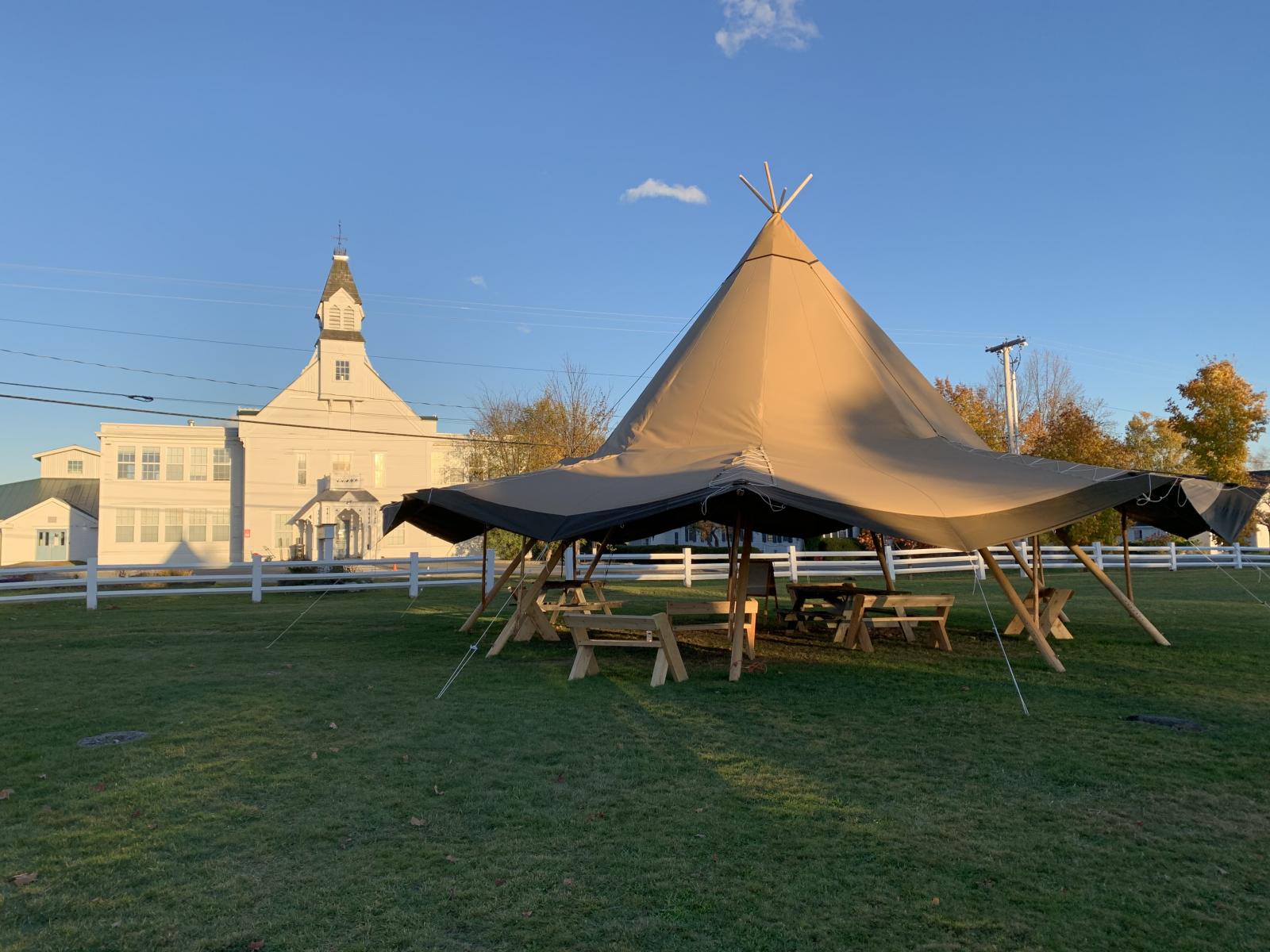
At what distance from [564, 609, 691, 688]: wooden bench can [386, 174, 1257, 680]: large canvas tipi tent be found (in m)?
0.80

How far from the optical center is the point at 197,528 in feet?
105

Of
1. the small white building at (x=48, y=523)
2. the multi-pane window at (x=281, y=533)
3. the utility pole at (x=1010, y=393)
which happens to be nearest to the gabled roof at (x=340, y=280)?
the multi-pane window at (x=281, y=533)

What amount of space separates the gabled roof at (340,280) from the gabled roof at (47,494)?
64.2 feet

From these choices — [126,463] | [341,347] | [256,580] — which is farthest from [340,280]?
[256,580]

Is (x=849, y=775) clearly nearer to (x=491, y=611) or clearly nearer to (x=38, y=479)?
(x=491, y=611)

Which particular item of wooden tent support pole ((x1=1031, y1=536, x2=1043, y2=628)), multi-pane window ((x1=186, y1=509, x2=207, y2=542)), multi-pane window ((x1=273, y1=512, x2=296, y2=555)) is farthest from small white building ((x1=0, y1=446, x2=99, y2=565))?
wooden tent support pole ((x1=1031, y1=536, x2=1043, y2=628))

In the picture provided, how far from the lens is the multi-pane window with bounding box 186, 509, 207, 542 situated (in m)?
31.9

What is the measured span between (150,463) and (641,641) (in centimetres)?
2977

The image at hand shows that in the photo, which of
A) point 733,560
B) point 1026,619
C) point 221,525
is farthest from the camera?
point 221,525

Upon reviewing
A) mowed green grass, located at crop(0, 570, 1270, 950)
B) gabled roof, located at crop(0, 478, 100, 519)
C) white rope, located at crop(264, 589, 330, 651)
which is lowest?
mowed green grass, located at crop(0, 570, 1270, 950)

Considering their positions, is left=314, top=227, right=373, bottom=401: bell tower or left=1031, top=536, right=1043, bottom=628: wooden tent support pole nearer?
left=1031, top=536, right=1043, bottom=628: wooden tent support pole

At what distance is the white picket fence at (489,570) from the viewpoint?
15742 millimetres

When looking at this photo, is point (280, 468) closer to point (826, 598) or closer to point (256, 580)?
point (256, 580)

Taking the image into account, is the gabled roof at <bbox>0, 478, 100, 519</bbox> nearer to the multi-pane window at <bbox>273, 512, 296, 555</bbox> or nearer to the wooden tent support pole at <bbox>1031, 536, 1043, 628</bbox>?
the multi-pane window at <bbox>273, 512, 296, 555</bbox>
